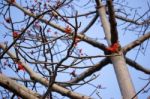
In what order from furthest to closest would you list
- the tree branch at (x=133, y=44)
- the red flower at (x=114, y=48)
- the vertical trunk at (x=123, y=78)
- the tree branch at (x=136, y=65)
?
1. the tree branch at (x=136, y=65)
2. the tree branch at (x=133, y=44)
3. the red flower at (x=114, y=48)
4. the vertical trunk at (x=123, y=78)

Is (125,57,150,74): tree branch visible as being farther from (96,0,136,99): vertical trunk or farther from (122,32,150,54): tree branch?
(96,0,136,99): vertical trunk

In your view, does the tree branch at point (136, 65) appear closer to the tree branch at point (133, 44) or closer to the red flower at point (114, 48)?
the tree branch at point (133, 44)

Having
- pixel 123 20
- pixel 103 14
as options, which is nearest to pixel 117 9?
pixel 123 20

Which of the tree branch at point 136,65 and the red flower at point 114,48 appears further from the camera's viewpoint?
the tree branch at point 136,65

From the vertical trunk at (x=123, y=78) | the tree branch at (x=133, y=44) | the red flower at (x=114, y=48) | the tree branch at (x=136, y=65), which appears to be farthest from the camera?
the tree branch at (x=136, y=65)

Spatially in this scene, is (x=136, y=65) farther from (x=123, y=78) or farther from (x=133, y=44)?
(x=123, y=78)

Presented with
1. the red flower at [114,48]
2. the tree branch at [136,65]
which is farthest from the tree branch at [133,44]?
the tree branch at [136,65]

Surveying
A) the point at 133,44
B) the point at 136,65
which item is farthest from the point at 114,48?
the point at 136,65

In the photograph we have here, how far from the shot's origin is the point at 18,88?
1548mm

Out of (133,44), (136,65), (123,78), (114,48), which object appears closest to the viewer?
(123,78)

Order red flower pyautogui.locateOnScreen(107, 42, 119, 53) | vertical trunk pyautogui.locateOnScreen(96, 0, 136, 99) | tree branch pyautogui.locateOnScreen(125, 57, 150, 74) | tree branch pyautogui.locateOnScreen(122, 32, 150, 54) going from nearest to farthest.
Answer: vertical trunk pyautogui.locateOnScreen(96, 0, 136, 99) < red flower pyautogui.locateOnScreen(107, 42, 119, 53) < tree branch pyautogui.locateOnScreen(122, 32, 150, 54) < tree branch pyautogui.locateOnScreen(125, 57, 150, 74)

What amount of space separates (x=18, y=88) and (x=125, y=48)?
7.05 feet

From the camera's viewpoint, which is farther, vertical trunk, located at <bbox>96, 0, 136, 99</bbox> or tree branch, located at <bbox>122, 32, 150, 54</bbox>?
tree branch, located at <bbox>122, 32, 150, 54</bbox>

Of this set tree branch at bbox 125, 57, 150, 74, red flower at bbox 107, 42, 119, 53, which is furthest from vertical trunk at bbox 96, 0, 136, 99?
tree branch at bbox 125, 57, 150, 74
